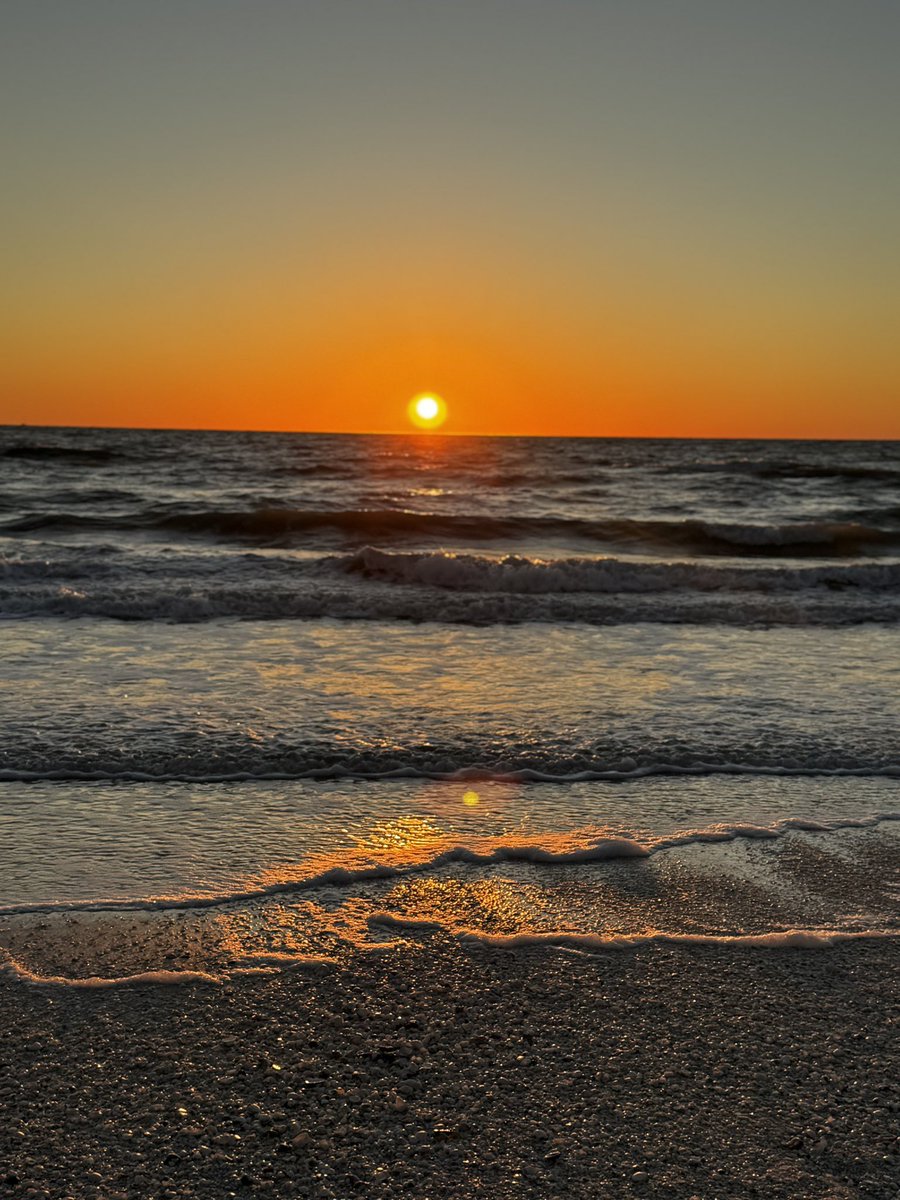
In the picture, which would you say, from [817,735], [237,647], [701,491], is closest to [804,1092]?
[817,735]

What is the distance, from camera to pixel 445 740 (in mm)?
5293

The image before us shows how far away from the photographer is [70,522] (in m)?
20.6

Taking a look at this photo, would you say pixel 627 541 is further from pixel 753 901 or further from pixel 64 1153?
pixel 64 1153

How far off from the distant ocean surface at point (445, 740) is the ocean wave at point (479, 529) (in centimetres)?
591

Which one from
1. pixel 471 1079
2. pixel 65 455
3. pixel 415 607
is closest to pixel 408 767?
pixel 471 1079

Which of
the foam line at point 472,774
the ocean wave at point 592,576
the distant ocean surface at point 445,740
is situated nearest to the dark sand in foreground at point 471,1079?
the distant ocean surface at point 445,740

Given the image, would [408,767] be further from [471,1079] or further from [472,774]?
[471,1079]

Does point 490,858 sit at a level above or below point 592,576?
below

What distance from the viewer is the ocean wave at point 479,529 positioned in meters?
20.1

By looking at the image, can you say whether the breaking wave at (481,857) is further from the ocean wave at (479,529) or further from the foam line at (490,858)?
the ocean wave at (479,529)

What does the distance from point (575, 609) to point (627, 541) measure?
33.7 ft

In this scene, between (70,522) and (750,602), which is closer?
(750,602)

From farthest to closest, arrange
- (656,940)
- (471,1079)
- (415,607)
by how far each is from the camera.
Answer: (415,607) < (656,940) < (471,1079)

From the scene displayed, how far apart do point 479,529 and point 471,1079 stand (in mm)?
19169
